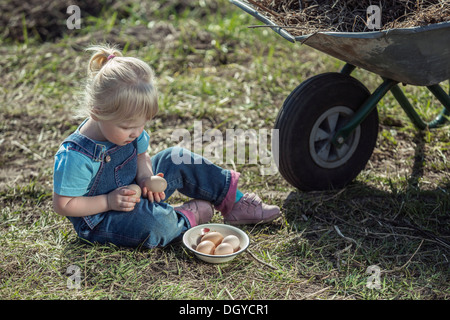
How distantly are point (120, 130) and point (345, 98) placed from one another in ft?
4.07

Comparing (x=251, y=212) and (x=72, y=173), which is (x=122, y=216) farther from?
(x=251, y=212)

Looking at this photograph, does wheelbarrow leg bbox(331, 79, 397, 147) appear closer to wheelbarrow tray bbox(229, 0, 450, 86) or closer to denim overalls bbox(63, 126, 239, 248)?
wheelbarrow tray bbox(229, 0, 450, 86)

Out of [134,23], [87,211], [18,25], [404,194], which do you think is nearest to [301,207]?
[404,194]

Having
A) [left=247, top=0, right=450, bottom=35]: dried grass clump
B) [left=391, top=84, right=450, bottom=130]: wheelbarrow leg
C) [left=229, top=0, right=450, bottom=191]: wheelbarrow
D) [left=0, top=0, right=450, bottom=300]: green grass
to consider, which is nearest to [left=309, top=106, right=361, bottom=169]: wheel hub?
[left=229, top=0, right=450, bottom=191]: wheelbarrow

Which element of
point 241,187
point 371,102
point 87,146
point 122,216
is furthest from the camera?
point 241,187

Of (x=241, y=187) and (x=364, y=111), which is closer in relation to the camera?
(x=364, y=111)

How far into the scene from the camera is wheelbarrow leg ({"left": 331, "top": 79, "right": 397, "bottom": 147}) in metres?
2.80

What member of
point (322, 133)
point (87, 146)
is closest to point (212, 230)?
point (87, 146)

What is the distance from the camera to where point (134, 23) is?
524 cm

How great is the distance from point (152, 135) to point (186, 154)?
1.05 meters

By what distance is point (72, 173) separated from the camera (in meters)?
2.26

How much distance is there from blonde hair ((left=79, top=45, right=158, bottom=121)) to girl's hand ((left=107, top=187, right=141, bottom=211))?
0.33 metres

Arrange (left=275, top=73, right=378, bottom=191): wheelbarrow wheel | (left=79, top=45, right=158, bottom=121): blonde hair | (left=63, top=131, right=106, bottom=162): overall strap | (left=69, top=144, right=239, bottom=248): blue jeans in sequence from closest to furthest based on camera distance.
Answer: (left=79, top=45, right=158, bottom=121): blonde hair < (left=63, top=131, right=106, bottom=162): overall strap < (left=69, top=144, right=239, bottom=248): blue jeans < (left=275, top=73, right=378, bottom=191): wheelbarrow wheel

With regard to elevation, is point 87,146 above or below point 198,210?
above
